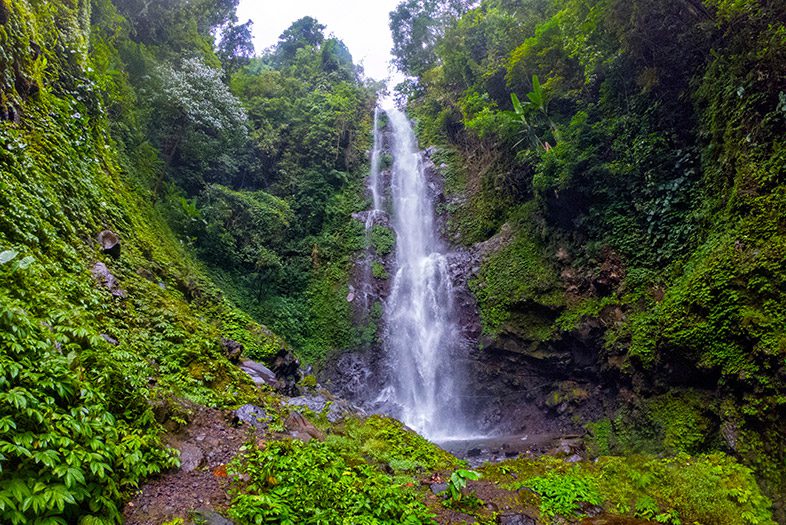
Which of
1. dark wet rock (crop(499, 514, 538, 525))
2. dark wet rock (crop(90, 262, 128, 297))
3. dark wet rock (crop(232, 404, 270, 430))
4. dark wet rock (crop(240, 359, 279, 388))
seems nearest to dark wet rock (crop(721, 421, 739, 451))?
dark wet rock (crop(499, 514, 538, 525))

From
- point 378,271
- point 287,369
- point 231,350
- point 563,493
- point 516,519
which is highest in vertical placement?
point 378,271

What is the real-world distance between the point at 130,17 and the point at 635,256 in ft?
62.7

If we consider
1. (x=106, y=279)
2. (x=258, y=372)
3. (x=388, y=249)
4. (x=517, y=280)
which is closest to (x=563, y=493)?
(x=258, y=372)

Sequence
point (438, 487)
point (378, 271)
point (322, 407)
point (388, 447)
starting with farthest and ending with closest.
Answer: point (378, 271) < point (322, 407) < point (388, 447) < point (438, 487)

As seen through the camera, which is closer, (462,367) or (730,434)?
(730,434)

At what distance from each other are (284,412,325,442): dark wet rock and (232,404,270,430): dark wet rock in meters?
0.36

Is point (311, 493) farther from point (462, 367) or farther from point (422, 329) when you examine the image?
point (422, 329)

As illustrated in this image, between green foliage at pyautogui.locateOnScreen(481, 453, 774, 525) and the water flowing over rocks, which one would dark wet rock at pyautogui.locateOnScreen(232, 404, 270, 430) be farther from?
the water flowing over rocks

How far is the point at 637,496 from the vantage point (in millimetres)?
5445

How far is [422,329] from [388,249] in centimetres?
436

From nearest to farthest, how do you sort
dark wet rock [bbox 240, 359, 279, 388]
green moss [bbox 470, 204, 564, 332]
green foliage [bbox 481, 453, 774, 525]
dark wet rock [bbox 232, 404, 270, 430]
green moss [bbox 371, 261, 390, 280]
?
green foliage [bbox 481, 453, 774, 525], dark wet rock [bbox 232, 404, 270, 430], dark wet rock [bbox 240, 359, 279, 388], green moss [bbox 470, 204, 564, 332], green moss [bbox 371, 261, 390, 280]

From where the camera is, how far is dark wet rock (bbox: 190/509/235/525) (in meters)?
3.35

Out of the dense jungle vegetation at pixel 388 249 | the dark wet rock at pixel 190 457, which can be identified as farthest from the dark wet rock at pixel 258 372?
the dark wet rock at pixel 190 457

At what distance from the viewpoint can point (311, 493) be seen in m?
3.98
